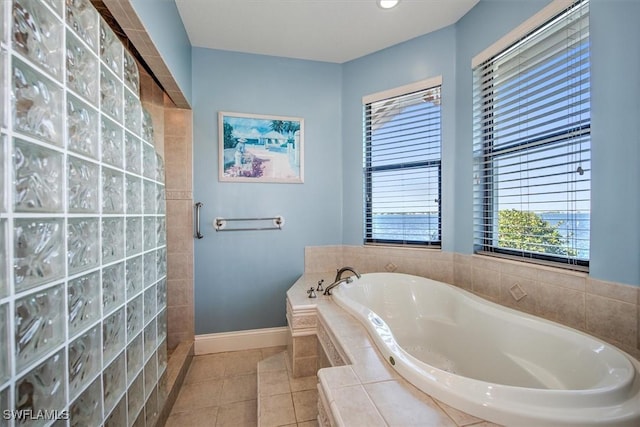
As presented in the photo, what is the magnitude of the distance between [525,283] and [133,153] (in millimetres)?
2231

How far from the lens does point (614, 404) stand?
0.75m

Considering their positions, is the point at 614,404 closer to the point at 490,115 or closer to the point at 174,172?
the point at 490,115

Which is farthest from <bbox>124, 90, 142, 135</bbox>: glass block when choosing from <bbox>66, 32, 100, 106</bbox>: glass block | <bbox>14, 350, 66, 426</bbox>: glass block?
<bbox>14, 350, 66, 426</bbox>: glass block

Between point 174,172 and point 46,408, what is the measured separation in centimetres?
178

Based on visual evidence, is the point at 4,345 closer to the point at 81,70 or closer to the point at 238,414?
the point at 81,70

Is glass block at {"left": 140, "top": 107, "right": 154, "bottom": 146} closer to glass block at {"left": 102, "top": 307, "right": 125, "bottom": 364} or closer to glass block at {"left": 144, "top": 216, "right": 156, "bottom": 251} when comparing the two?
glass block at {"left": 144, "top": 216, "right": 156, "bottom": 251}

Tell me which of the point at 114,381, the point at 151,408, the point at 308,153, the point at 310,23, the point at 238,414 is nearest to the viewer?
the point at 114,381

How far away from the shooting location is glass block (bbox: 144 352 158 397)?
1.31m

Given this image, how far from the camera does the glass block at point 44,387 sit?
0.65 m

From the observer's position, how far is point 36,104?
2.28 feet

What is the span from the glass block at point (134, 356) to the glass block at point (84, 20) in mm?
1223

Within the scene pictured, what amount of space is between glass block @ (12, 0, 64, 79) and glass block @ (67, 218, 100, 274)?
46 centimetres

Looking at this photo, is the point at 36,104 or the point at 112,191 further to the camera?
the point at 112,191

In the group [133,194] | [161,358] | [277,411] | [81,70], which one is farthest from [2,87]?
[277,411]
